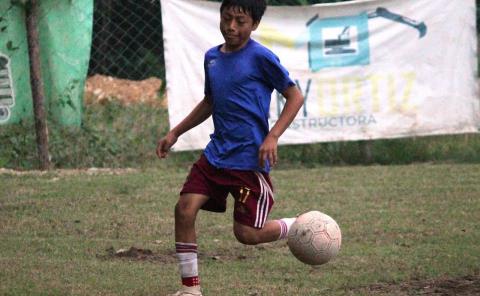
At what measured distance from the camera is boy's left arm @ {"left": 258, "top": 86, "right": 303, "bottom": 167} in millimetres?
5770

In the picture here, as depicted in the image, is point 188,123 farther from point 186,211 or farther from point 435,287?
point 435,287

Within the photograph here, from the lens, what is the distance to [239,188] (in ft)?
19.6

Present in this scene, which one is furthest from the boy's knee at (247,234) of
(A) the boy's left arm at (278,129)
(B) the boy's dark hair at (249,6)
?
(B) the boy's dark hair at (249,6)

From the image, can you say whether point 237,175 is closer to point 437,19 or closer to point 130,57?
point 437,19

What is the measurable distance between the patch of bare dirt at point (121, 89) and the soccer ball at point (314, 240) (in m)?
8.50

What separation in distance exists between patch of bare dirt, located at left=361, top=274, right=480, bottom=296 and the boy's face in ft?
5.31

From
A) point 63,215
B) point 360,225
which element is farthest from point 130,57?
point 360,225

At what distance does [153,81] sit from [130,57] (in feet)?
8.37

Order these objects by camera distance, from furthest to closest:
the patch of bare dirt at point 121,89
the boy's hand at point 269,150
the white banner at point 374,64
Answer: the patch of bare dirt at point 121,89
the white banner at point 374,64
the boy's hand at point 269,150

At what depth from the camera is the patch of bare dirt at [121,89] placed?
15.0m

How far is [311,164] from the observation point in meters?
11.9

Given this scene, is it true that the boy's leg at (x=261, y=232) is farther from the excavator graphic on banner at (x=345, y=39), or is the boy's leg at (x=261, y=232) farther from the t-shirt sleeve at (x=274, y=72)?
the excavator graphic on banner at (x=345, y=39)

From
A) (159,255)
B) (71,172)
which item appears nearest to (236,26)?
(159,255)

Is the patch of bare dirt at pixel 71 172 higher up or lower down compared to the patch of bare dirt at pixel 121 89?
lower down
